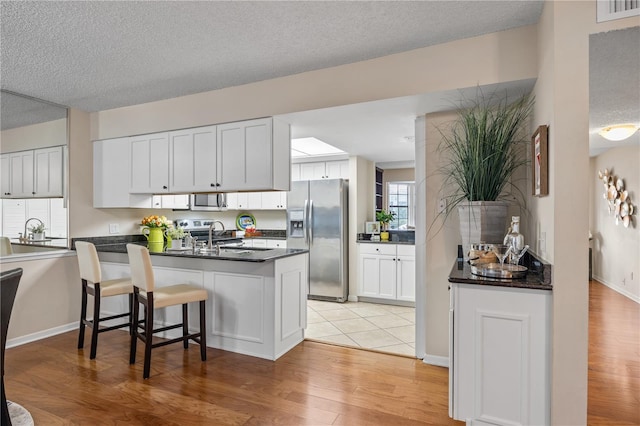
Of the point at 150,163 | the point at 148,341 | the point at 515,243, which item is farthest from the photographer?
the point at 150,163

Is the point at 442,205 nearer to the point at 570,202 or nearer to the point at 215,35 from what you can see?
the point at 570,202

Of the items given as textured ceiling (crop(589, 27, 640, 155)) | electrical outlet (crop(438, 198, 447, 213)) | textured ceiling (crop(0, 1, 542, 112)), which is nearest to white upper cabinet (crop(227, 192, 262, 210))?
textured ceiling (crop(0, 1, 542, 112))

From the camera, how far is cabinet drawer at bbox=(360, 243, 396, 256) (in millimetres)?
5000

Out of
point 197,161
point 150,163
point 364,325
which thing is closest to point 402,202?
point 364,325

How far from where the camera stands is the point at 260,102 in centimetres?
323

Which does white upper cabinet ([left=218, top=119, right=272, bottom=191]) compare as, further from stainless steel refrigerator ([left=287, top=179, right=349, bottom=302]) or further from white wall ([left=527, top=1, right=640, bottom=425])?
white wall ([left=527, top=1, right=640, bottom=425])

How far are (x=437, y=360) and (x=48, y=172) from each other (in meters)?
4.29

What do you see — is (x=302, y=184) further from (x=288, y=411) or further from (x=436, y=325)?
(x=288, y=411)

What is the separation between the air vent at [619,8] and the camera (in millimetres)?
1719

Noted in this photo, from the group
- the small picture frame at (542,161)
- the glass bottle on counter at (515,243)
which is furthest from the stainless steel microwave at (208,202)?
the small picture frame at (542,161)

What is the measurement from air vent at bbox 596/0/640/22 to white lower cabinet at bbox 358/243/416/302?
3433 millimetres

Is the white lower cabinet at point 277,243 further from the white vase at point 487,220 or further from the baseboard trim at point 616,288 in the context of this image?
the baseboard trim at point 616,288

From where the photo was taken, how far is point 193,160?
3646 millimetres

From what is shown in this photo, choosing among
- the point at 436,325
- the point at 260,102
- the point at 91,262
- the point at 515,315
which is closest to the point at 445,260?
the point at 436,325
